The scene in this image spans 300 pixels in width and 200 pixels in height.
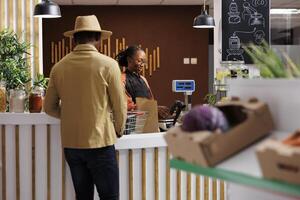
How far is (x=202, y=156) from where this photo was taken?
129 centimetres

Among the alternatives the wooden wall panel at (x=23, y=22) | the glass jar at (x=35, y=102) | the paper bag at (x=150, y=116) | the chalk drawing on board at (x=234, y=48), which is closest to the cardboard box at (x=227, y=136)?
the paper bag at (x=150, y=116)

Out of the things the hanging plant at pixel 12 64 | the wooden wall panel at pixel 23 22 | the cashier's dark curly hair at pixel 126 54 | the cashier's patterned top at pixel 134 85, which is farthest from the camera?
the wooden wall panel at pixel 23 22

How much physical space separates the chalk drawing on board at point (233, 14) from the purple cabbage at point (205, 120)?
19.3ft

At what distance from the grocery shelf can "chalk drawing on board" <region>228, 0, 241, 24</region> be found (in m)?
5.81

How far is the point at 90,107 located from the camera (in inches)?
122

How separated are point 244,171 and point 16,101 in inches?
111

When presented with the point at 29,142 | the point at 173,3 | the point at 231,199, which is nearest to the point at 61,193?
the point at 29,142

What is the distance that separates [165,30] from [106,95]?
804 centimetres

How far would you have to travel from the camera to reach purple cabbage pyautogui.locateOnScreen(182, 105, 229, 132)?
4.45ft

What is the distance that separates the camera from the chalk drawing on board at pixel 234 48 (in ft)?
23.3

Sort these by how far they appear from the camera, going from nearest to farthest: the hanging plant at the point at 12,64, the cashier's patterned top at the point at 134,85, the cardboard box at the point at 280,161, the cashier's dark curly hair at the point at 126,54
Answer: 1. the cardboard box at the point at 280,161
2. the hanging plant at the point at 12,64
3. the cashier's dark curly hair at the point at 126,54
4. the cashier's patterned top at the point at 134,85

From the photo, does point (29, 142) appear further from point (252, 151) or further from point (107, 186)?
point (252, 151)

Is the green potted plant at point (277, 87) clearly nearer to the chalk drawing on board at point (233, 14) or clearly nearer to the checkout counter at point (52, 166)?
the checkout counter at point (52, 166)

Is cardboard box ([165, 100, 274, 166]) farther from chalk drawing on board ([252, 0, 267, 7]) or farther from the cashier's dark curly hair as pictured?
chalk drawing on board ([252, 0, 267, 7])
